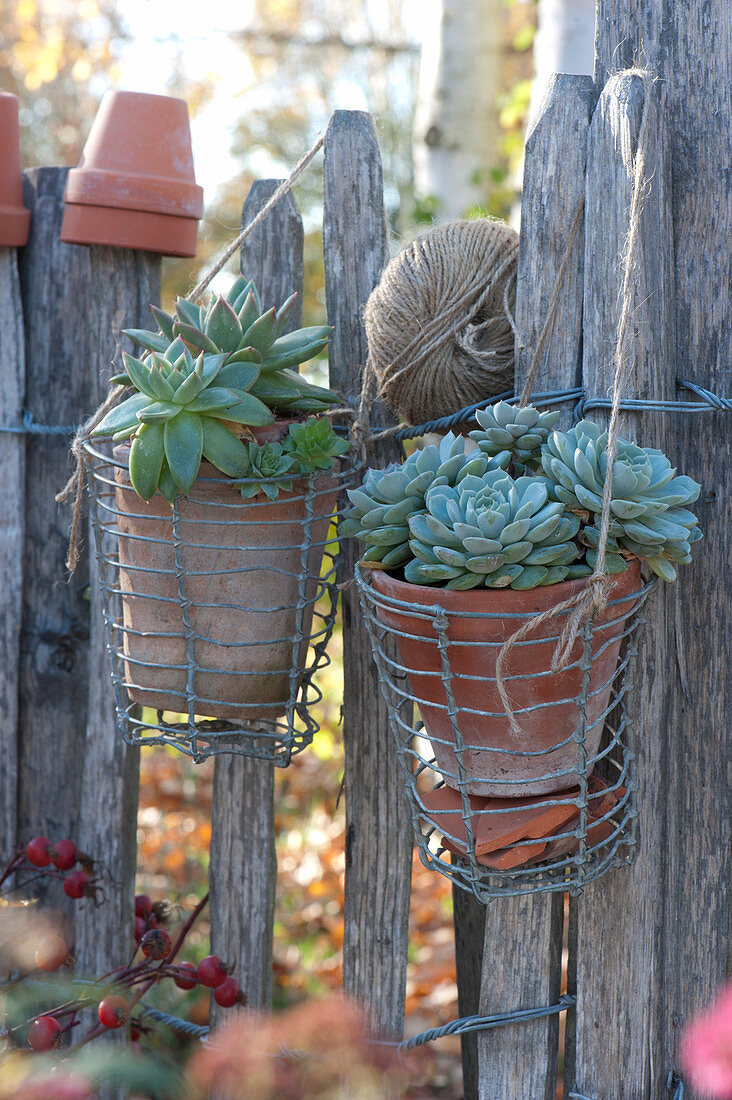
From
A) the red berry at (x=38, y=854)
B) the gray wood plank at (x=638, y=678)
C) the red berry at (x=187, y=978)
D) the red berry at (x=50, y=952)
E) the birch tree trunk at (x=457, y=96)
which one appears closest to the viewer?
the gray wood plank at (x=638, y=678)

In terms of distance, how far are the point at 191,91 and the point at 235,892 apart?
26.9 ft

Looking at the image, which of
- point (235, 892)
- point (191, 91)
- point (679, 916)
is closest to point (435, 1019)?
point (235, 892)

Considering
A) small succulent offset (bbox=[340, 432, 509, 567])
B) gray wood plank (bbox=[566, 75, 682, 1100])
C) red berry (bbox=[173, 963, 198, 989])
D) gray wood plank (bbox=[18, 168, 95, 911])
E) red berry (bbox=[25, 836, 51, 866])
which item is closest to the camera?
small succulent offset (bbox=[340, 432, 509, 567])

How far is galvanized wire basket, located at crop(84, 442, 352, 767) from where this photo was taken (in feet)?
4.14

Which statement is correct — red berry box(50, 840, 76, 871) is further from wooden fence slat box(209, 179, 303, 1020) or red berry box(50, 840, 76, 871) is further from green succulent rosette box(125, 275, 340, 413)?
green succulent rosette box(125, 275, 340, 413)

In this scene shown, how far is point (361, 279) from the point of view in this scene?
1.54 meters

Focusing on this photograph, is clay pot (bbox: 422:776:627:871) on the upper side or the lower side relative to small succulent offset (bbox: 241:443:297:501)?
lower

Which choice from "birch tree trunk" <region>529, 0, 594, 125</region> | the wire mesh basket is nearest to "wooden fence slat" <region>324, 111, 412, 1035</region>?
the wire mesh basket

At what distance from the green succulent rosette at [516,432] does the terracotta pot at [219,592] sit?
267 mm

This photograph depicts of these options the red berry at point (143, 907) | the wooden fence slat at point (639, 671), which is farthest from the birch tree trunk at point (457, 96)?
the red berry at point (143, 907)

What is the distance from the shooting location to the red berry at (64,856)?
160cm

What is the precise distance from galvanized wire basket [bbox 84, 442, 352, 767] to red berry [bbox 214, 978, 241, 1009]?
43cm

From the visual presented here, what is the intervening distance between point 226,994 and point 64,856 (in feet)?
1.23

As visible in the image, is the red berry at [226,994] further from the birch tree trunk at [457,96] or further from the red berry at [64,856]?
the birch tree trunk at [457,96]
